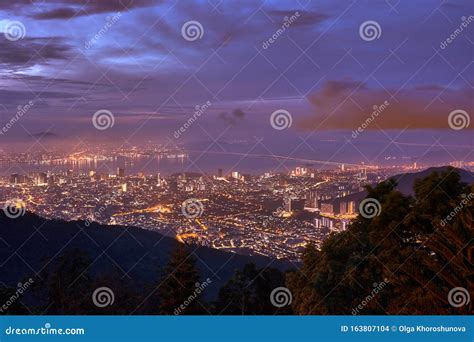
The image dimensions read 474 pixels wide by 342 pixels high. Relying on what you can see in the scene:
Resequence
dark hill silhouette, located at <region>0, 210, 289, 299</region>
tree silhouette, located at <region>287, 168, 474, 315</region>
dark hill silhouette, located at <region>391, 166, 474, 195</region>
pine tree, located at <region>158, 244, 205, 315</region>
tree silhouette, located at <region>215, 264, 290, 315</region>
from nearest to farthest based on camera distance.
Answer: tree silhouette, located at <region>287, 168, 474, 315</region>, dark hill silhouette, located at <region>391, 166, 474, 195</region>, pine tree, located at <region>158, 244, 205, 315</region>, tree silhouette, located at <region>215, 264, 290, 315</region>, dark hill silhouette, located at <region>0, 210, 289, 299</region>

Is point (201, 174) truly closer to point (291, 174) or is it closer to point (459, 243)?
point (291, 174)

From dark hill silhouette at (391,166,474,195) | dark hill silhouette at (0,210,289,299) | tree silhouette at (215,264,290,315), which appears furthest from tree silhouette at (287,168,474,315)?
dark hill silhouette at (0,210,289,299)

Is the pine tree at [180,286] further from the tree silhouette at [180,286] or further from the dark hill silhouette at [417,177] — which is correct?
the dark hill silhouette at [417,177]

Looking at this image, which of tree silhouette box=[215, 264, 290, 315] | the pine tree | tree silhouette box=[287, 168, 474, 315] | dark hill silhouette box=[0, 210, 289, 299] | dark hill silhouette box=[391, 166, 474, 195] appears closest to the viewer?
tree silhouette box=[287, 168, 474, 315]

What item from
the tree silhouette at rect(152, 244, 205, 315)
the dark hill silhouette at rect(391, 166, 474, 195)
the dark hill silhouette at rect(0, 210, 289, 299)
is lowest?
the dark hill silhouette at rect(0, 210, 289, 299)

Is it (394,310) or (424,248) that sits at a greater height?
(424,248)

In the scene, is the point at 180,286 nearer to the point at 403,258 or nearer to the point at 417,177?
the point at 403,258

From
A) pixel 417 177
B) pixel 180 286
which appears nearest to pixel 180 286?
pixel 180 286

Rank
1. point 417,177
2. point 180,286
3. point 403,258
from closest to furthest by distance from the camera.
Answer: point 403,258
point 417,177
point 180,286

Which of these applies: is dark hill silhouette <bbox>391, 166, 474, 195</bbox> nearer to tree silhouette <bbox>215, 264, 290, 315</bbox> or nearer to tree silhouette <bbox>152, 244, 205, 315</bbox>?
tree silhouette <bbox>215, 264, 290, 315</bbox>
